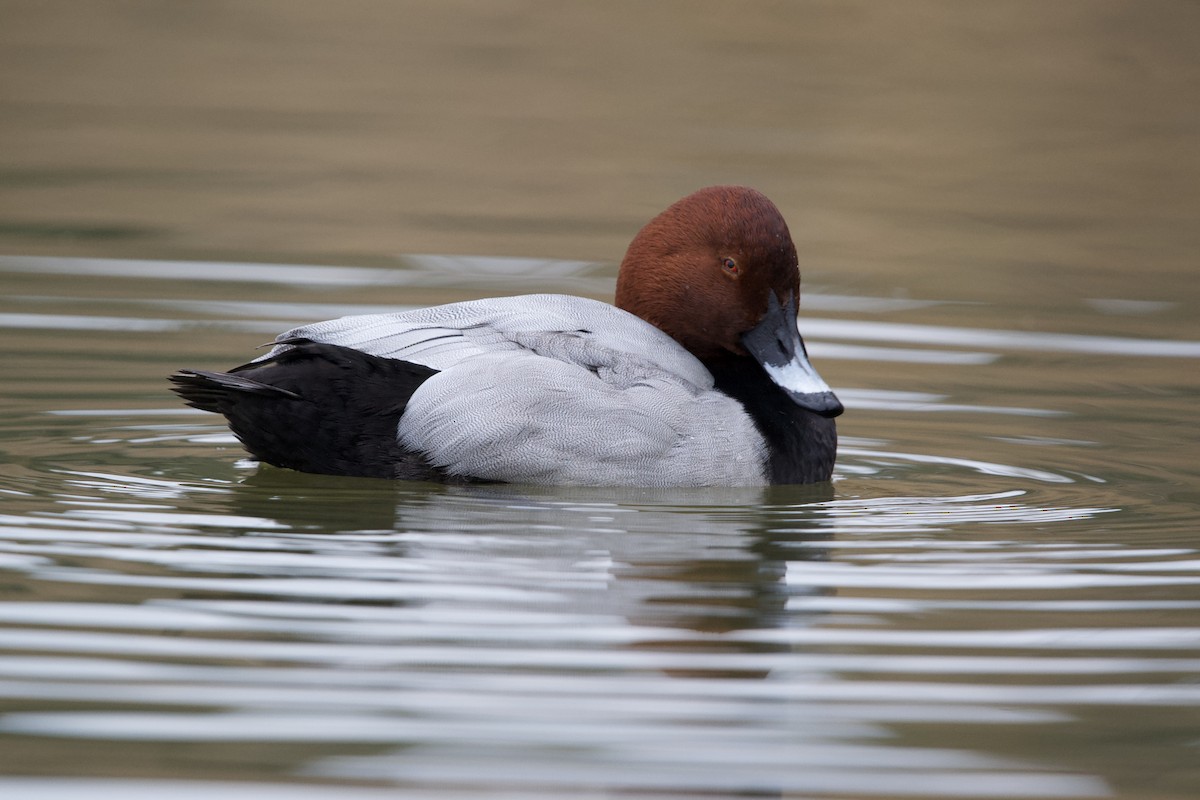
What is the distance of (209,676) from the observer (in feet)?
12.8

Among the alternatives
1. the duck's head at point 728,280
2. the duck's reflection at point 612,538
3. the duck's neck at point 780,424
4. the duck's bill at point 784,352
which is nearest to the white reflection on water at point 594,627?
the duck's reflection at point 612,538

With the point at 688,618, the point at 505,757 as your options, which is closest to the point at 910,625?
the point at 688,618

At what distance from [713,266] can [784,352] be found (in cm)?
35

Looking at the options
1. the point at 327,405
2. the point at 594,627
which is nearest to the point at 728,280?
the point at 327,405

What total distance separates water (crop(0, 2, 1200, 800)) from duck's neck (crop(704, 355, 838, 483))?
0.38ft

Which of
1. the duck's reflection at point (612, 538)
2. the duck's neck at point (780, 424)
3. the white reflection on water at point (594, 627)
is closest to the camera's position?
the white reflection on water at point (594, 627)

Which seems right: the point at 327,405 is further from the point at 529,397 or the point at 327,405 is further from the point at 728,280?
the point at 728,280

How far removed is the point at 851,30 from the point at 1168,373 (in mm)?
8831

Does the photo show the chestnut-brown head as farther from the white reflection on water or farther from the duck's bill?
the white reflection on water

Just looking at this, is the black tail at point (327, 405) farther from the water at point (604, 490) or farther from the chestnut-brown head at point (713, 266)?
the chestnut-brown head at point (713, 266)

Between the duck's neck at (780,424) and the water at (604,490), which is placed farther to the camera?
the duck's neck at (780,424)

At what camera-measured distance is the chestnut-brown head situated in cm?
609

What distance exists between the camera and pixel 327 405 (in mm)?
5598

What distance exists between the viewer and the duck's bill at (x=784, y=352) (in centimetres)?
605
